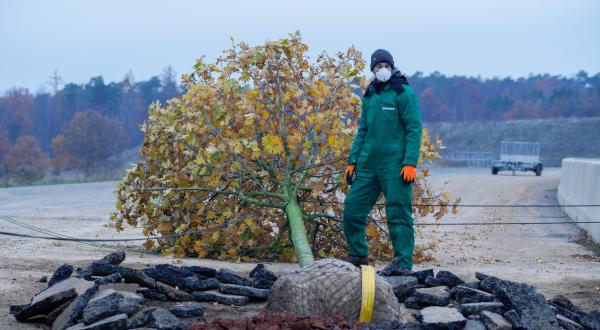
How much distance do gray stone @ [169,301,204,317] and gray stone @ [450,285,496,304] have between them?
185 cm

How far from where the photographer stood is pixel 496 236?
14430mm

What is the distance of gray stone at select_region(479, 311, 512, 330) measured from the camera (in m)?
5.50

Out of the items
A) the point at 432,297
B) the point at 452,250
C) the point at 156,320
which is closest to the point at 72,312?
Result: the point at 156,320

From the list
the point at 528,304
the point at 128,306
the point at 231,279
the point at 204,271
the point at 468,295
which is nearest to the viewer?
the point at 128,306

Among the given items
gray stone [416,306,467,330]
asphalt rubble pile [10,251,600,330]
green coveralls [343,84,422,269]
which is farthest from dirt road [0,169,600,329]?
gray stone [416,306,467,330]

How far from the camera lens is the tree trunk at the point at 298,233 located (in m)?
7.89

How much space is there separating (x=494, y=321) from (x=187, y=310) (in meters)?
2.06

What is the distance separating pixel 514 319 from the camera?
561 cm

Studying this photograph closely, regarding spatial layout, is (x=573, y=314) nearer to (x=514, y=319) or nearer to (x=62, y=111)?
(x=514, y=319)

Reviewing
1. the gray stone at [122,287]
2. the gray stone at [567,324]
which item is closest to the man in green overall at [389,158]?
the gray stone at [567,324]

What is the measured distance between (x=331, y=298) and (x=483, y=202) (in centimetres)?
1768

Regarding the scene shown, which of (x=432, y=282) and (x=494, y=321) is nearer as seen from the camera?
(x=494, y=321)

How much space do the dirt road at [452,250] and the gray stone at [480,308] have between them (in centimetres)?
169

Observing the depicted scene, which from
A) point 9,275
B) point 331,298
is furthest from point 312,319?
point 9,275
